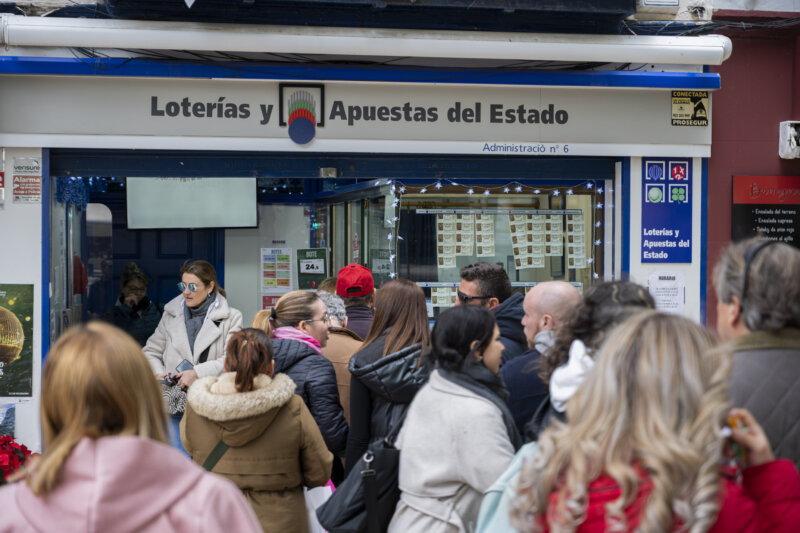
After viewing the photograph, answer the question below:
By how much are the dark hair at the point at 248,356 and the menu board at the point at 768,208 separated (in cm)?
482

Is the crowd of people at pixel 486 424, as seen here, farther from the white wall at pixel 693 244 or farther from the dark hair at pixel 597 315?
the white wall at pixel 693 244

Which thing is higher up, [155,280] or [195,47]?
[195,47]

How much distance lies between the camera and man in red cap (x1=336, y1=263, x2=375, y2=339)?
5.36 m

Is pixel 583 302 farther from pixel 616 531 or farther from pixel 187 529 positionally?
pixel 187 529

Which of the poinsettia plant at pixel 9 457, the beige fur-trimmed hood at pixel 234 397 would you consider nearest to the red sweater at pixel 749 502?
the beige fur-trimmed hood at pixel 234 397

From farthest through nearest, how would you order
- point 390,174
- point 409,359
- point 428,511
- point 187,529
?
point 390,174 → point 409,359 → point 428,511 → point 187,529

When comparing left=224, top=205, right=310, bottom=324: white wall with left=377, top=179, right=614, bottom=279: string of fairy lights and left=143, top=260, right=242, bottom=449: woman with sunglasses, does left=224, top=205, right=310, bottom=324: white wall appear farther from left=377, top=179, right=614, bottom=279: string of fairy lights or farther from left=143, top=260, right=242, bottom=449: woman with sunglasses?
left=143, top=260, right=242, bottom=449: woman with sunglasses

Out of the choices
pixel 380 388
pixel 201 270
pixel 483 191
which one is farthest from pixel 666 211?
pixel 380 388

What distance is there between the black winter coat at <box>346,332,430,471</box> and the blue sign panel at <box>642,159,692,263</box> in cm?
352

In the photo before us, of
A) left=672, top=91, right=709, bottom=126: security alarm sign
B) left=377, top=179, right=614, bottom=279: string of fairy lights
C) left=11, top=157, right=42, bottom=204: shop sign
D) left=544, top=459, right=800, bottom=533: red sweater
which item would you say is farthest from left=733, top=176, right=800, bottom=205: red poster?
left=544, top=459, right=800, bottom=533: red sweater

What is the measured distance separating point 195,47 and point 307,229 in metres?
3.28

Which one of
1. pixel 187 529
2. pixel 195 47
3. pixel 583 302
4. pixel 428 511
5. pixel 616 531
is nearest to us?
pixel 616 531

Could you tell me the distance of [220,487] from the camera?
75.3 inches

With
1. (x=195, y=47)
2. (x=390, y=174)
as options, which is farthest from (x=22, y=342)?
(x=390, y=174)
